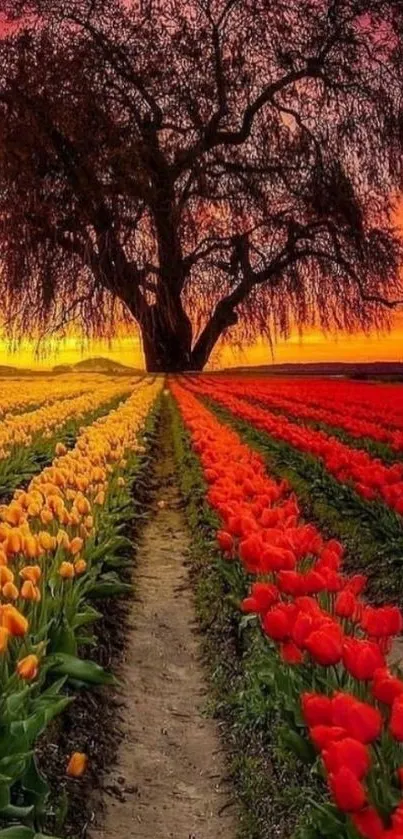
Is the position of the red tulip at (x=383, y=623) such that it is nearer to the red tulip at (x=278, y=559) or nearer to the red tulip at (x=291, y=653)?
the red tulip at (x=291, y=653)

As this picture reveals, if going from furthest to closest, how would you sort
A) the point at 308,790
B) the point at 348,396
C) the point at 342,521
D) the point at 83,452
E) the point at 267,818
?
the point at 348,396, the point at 342,521, the point at 83,452, the point at 267,818, the point at 308,790

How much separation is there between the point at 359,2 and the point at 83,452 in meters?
19.1

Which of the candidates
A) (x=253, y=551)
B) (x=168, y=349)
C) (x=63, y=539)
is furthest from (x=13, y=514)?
(x=168, y=349)

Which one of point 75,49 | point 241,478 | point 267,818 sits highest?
point 75,49

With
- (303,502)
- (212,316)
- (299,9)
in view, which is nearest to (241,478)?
(303,502)

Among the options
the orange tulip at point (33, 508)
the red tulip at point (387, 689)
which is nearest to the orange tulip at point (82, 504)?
the orange tulip at point (33, 508)

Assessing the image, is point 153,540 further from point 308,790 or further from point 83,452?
point 308,790

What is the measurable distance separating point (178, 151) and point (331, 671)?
22.1 meters

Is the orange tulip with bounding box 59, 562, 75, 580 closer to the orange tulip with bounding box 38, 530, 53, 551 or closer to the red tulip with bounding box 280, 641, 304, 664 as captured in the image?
the orange tulip with bounding box 38, 530, 53, 551

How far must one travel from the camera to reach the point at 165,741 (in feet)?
13.8

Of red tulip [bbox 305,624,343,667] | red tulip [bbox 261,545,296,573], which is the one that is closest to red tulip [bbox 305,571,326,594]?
red tulip [bbox 261,545,296,573]

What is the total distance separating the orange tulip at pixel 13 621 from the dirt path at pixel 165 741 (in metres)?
0.74

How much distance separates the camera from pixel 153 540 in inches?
310

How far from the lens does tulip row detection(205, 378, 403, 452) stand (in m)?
10.6
